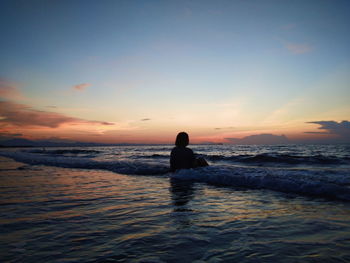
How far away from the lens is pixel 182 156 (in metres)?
8.81

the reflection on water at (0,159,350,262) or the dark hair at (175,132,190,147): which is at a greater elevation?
the dark hair at (175,132,190,147)

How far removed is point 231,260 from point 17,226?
2992 mm

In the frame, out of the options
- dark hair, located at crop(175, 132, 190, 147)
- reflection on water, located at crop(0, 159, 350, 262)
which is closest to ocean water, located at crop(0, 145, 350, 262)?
reflection on water, located at crop(0, 159, 350, 262)

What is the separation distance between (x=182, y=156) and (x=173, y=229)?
594 centimetres

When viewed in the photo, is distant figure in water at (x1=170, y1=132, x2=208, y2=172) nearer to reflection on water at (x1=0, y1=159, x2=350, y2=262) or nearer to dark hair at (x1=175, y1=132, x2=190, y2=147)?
dark hair at (x1=175, y1=132, x2=190, y2=147)

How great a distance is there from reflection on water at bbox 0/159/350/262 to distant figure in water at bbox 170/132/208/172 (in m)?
3.82

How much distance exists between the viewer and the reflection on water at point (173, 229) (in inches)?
85.0

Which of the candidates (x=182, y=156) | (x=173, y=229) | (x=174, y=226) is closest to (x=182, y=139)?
(x=182, y=156)

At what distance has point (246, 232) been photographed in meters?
2.76

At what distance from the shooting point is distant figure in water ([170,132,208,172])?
27.9 feet

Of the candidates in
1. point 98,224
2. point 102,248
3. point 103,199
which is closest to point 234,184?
point 103,199

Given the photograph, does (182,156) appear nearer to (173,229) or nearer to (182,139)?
(182,139)

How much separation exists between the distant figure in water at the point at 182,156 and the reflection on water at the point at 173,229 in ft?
12.5

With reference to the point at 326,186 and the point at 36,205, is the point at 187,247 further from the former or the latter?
the point at 326,186
